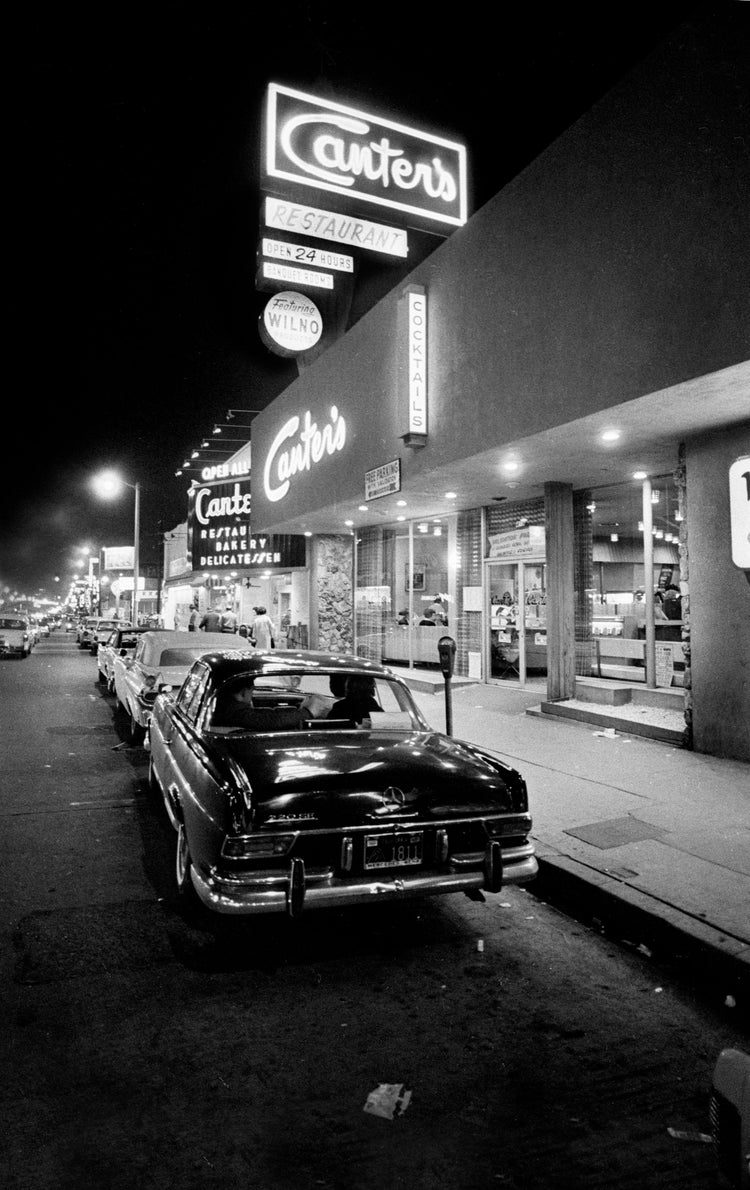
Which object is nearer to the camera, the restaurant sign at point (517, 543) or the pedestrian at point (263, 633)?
the restaurant sign at point (517, 543)

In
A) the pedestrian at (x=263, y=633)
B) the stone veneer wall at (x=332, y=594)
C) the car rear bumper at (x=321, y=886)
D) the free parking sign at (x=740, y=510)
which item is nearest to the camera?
the car rear bumper at (x=321, y=886)

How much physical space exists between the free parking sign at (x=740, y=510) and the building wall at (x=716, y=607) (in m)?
0.26

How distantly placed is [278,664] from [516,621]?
10205mm

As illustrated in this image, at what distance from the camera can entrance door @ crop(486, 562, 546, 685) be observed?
14281mm

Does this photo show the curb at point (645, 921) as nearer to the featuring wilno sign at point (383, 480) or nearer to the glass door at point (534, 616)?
the featuring wilno sign at point (383, 480)

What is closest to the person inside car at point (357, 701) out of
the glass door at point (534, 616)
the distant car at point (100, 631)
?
the glass door at point (534, 616)

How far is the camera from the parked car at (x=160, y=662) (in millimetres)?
9898

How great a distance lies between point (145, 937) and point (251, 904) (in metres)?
1.04

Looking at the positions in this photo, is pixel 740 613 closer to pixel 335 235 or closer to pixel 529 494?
pixel 529 494

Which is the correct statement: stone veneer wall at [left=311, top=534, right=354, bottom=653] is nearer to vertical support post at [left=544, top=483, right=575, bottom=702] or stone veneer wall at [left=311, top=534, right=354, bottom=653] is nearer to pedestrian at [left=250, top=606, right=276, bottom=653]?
pedestrian at [left=250, top=606, right=276, bottom=653]

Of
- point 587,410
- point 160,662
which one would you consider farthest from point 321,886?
point 160,662

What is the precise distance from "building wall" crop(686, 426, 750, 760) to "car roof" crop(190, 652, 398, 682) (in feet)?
15.8

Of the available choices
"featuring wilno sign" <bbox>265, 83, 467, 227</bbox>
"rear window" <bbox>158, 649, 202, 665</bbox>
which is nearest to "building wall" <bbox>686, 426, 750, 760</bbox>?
"rear window" <bbox>158, 649, 202, 665</bbox>

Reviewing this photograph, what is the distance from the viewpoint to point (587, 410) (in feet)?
26.1
